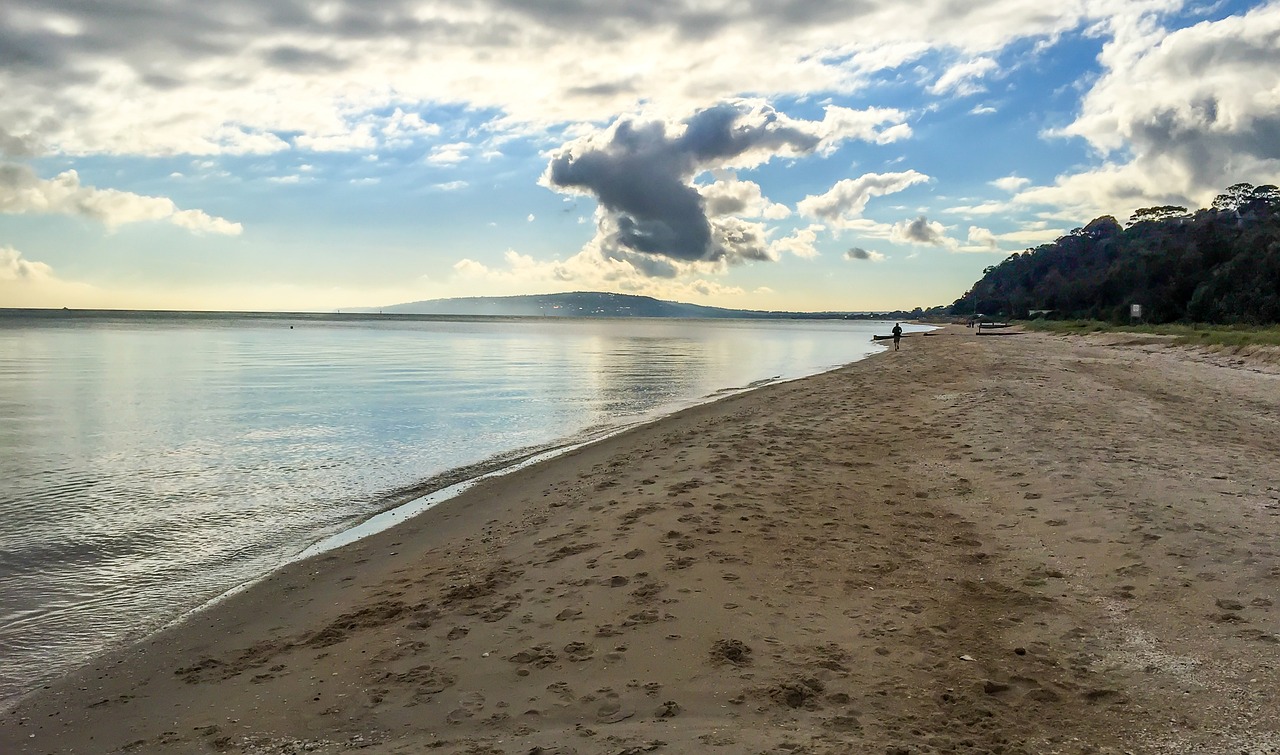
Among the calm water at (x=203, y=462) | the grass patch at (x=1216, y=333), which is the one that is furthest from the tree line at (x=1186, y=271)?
the calm water at (x=203, y=462)

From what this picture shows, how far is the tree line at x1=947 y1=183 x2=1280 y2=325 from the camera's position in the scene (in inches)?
2151

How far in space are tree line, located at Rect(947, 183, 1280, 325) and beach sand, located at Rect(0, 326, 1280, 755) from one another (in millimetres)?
56135

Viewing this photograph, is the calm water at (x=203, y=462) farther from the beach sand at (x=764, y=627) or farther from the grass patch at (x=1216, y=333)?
the grass patch at (x=1216, y=333)

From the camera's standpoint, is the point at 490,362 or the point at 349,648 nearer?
the point at 349,648

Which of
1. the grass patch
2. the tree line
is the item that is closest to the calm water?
the grass patch

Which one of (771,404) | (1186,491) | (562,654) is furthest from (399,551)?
(771,404)

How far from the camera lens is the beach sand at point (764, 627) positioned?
4.39 m

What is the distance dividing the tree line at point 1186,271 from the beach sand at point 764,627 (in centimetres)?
5614

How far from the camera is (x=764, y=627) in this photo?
576 cm

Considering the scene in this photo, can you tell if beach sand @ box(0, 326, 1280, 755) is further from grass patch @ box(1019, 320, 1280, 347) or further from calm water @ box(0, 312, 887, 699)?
grass patch @ box(1019, 320, 1280, 347)

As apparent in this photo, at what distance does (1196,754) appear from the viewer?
3863 millimetres

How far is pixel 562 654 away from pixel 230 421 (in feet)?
62.3

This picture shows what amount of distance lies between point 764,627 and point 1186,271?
8008 centimetres

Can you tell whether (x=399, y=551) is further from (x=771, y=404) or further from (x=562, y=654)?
(x=771, y=404)
